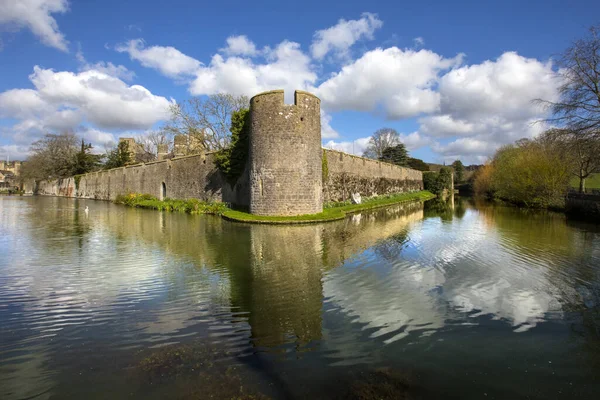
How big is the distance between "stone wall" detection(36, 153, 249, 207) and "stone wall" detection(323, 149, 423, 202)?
6.79 meters

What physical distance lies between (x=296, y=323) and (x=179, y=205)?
20.1 m

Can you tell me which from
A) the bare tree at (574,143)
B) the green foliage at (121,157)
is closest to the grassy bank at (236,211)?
the bare tree at (574,143)

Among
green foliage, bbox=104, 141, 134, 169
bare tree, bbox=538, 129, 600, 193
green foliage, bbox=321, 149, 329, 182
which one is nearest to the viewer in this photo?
bare tree, bbox=538, 129, 600, 193

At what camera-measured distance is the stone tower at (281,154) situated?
15.8m

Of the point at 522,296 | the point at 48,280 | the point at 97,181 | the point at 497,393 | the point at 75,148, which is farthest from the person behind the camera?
the point at 75,148

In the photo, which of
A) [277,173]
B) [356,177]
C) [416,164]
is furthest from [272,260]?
[416,164]

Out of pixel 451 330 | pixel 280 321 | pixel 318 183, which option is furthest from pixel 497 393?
pixel 318 183

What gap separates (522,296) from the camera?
17.9 feet

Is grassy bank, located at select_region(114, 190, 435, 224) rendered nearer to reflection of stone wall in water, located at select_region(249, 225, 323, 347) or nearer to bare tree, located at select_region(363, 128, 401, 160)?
reflection of stone wall in water, located at select_region(249, 225, 323, 347)

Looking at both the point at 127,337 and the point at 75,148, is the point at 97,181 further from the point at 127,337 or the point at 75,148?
the point at 127,337

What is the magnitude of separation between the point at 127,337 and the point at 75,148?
59293mm

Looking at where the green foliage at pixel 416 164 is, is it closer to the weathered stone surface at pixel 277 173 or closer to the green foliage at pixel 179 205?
the weathered stone surface at pixel 277 173

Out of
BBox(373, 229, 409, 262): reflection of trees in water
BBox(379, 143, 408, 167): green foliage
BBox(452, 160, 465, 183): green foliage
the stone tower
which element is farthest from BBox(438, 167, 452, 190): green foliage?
BBox(373, 229, 409, 262): reflection of trees in water

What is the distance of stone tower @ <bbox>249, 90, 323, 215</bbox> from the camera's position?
15.8m
